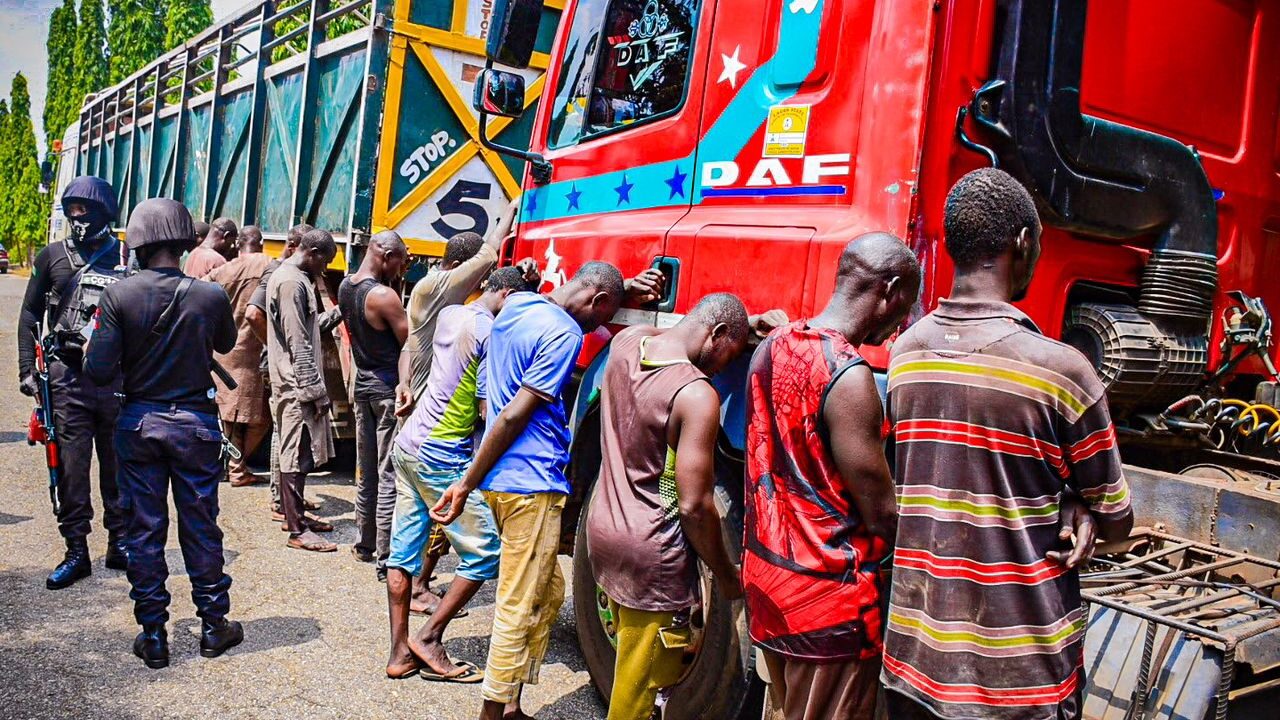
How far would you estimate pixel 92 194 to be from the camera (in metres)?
4.50

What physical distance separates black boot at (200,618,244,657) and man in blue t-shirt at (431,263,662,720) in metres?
1.32

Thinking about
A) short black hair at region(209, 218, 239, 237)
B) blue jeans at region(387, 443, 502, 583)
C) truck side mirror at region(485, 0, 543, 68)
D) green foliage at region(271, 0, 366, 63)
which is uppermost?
green foliage at region(271, 0, 366, 63)

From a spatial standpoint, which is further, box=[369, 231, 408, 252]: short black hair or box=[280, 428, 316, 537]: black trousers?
box=[280, 428, 316, 537]: black trousers

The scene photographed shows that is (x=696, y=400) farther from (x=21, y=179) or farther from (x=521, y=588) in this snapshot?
(x=21, y=179)

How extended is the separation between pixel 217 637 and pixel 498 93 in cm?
243

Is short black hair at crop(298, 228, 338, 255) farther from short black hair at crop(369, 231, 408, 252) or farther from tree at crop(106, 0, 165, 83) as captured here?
tree at crop(106, 0, 165, 83)

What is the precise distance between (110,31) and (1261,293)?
3391 cm

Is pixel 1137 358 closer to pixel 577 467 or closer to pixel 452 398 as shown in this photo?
pixel 577 467

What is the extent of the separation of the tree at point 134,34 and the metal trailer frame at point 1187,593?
31350 millimetres

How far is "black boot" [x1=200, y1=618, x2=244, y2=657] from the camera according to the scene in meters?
3.85

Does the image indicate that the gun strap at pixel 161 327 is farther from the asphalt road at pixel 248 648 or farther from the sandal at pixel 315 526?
the sandal at pixel 315 526

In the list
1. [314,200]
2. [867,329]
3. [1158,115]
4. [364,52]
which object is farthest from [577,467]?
[314,200]

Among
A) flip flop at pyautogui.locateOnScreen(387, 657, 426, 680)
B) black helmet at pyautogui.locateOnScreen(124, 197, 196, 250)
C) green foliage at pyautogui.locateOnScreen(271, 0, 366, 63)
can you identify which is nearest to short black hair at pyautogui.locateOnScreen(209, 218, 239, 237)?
green foliage at pyautogui.locateOnScreen(271, 0, 366, 63)

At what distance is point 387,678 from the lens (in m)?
3.71
